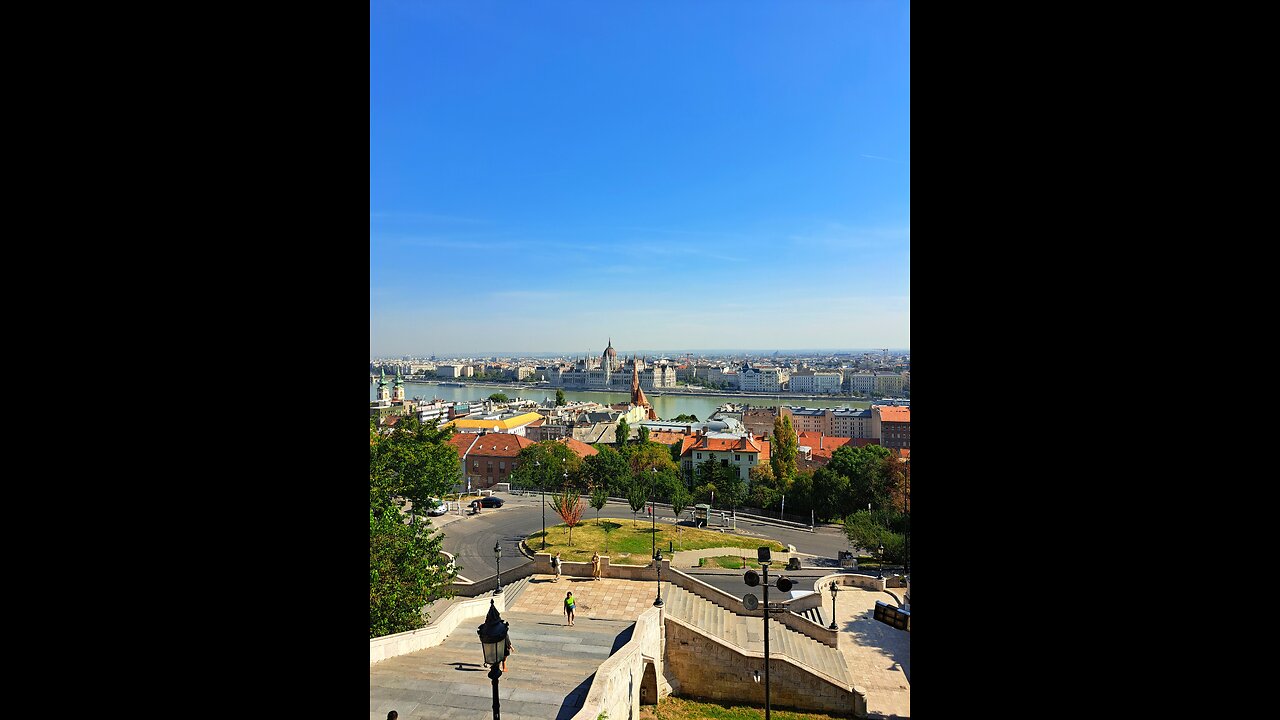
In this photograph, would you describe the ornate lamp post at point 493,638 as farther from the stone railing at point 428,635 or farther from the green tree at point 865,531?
the green tree at point 865,531

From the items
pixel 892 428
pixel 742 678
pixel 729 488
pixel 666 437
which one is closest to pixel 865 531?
pixel 742 678

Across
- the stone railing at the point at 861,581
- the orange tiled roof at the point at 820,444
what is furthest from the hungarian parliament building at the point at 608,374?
the stone railing at the point at 861,581

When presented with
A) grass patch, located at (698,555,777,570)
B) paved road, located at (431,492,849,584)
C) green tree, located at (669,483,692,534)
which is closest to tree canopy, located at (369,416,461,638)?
paved road, located at (431,492,849,584)
